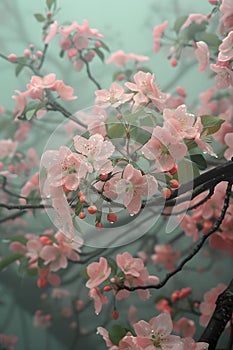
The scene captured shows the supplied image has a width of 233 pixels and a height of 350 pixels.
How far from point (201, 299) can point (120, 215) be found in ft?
1.71

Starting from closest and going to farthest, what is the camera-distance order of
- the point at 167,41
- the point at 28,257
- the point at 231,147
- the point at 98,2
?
the point at 231,147
the point at 28,257
the point at 167,41
the point at 98,2

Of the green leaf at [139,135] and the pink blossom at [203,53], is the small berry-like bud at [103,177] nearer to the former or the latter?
the green leaf at [139,135]

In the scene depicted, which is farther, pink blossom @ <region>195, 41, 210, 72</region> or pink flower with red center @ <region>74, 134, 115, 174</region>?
pink blossom @ <region>195, 41, 210, 72</region>

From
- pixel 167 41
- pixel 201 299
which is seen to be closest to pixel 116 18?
pixel 167 41

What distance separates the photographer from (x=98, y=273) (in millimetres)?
856

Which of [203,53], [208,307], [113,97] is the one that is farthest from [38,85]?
[208,307]

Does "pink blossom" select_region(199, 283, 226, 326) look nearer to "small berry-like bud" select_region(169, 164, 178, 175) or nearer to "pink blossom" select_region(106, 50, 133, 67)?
"small berry-like bud" select_region(169, 164, 178, 175)

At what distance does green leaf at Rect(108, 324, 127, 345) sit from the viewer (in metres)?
0.80

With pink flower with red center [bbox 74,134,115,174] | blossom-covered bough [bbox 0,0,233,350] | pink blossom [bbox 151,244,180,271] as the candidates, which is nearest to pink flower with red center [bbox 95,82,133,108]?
blossom-covered bough [bbox 0,0,233,350]

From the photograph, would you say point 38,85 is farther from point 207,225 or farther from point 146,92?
point 207,225

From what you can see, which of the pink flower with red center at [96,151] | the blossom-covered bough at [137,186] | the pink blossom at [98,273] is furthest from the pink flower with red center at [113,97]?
the pink blossom at [98,273]

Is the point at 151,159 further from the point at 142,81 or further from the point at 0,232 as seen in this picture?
the point at 0,232

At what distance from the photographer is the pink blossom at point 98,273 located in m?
0.84

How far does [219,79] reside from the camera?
80cm
